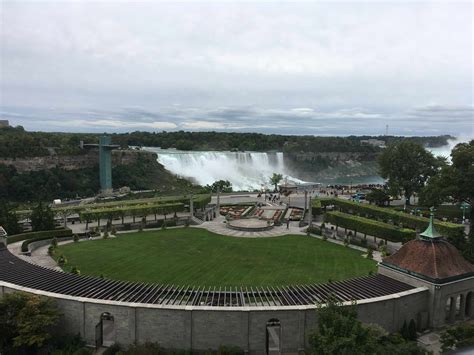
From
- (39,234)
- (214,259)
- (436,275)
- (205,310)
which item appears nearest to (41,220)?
(39,234)

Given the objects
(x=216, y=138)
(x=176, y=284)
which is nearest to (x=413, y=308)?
(x=176, y=284)

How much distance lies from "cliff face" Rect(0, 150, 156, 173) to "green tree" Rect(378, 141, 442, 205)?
7539 cm

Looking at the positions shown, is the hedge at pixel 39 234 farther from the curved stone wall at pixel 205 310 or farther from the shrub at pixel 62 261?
the curved stone wall at pixel 205 310

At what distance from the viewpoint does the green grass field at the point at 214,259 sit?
1372 inches

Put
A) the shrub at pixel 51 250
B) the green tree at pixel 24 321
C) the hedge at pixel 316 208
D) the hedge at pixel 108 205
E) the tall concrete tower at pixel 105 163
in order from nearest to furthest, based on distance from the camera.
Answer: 1. the green tree at pixel 24 321
2. the shrub at pixel 51 250
3. the hedge at pixel 108 205
4. the hedge at pixel 316 208
5. the tall concrete tower at pixel 105 163

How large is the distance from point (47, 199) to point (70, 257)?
56.4 meters

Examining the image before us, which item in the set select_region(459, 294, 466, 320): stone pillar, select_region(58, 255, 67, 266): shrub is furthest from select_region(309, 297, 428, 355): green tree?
select_region(58, 255, 67, 266): shrub

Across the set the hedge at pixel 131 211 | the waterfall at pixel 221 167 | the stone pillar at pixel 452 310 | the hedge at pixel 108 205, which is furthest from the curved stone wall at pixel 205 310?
the waterfall at pixel 221 167

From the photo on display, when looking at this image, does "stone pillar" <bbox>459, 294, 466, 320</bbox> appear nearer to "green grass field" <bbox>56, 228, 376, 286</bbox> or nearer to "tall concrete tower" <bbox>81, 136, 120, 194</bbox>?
"green grass field" <bbox>56, 228, 376, 286</bbox>

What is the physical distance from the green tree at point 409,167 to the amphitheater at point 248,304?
43334mm

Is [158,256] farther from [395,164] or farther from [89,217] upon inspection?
[395,164]

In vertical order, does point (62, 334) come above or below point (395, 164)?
below

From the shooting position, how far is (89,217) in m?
54.0

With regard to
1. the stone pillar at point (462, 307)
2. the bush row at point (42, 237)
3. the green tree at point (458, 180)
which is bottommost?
the bush row at point (42, 237)
